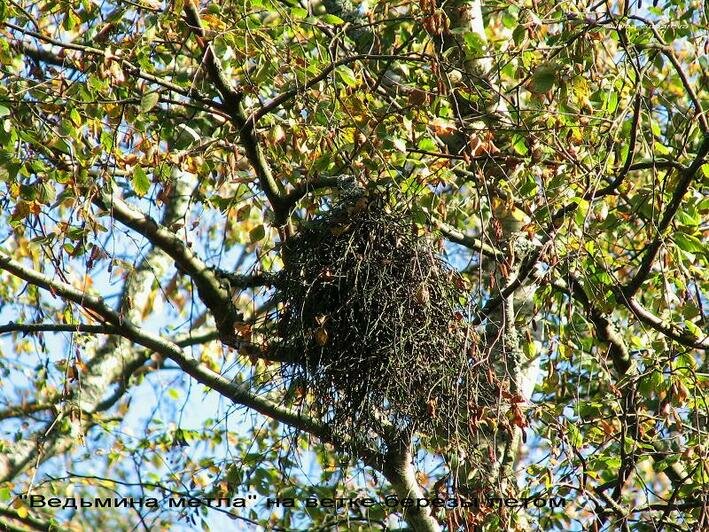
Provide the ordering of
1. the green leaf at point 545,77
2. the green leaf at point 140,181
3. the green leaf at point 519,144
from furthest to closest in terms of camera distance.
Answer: the green leaf at point 519,144 < the green leaf at point 545,77 < the green leaf at point 140,181

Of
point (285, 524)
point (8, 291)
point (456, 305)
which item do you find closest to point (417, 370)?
point (456, 305)

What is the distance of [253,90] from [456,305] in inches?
42.6

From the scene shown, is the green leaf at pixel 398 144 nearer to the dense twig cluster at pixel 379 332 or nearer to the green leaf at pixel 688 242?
the dense twig cluster at pixel 379 332

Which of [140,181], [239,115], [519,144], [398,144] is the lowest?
[140,181]

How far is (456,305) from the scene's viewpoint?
121 inches

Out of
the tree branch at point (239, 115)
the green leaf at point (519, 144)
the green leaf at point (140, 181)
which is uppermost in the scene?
the green leaf at point (519, 144)

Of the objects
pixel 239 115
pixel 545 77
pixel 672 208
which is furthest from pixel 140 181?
pixel 672 208

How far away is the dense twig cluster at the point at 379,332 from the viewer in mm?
2875

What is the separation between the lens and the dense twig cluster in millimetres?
2875

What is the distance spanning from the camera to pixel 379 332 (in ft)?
9.41

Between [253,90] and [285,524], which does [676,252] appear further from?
[285,524]

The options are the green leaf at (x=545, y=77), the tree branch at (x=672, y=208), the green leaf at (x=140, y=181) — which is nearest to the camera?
the green leaf at (x=140, y=181)

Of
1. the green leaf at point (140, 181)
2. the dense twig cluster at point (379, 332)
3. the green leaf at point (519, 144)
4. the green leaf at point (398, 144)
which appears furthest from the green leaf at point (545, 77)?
the green leaf at point (140, 181)

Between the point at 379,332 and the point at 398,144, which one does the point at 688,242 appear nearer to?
the point at 398,144
